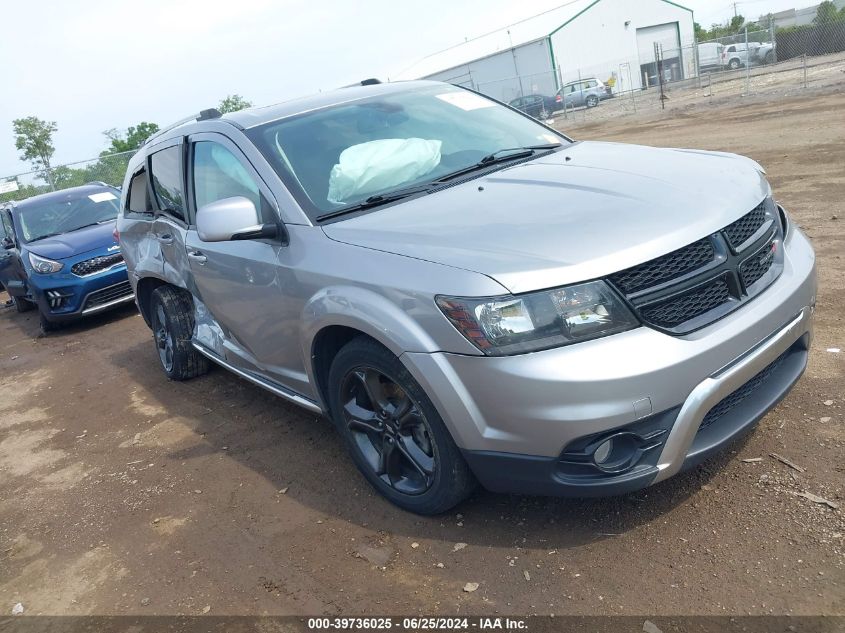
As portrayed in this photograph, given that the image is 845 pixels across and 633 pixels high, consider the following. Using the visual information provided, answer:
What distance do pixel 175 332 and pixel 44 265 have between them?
14.8 feet

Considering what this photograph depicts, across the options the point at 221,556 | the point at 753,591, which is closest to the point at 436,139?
the point at 221,556

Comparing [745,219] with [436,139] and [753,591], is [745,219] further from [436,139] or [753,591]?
[436,139]

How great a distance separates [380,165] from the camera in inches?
146

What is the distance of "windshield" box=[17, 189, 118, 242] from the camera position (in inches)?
393

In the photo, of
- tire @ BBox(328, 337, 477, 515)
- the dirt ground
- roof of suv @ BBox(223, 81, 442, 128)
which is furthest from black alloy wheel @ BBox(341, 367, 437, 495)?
roof of suv @ BBox(223, 81, 442, 128)

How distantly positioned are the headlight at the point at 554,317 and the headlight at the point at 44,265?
25.9 ft

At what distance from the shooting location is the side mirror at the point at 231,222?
3.40 metres

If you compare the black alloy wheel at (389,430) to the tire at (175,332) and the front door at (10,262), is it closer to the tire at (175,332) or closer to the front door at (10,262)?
the tire at (175,332)

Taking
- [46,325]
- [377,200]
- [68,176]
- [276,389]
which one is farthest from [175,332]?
[68,176]

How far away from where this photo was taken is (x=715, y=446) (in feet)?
8.96

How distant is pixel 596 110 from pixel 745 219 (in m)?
31.8

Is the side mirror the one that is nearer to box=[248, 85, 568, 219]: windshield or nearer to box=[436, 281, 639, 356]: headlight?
box=[248, 85, 568, 219]: windshield

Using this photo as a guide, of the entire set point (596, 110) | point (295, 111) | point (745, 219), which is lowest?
point (596, 110)

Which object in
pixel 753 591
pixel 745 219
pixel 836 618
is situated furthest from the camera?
pixel 745 219
